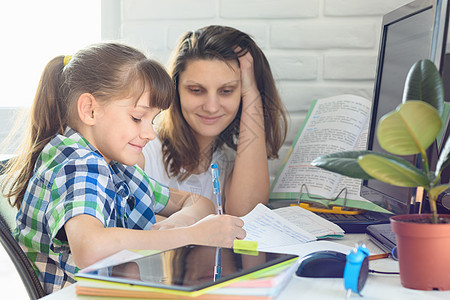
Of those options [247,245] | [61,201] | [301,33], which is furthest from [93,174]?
[301,33]

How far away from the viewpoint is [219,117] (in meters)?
1.64

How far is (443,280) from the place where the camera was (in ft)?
2.20

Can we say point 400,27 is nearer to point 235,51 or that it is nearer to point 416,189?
point 416,189

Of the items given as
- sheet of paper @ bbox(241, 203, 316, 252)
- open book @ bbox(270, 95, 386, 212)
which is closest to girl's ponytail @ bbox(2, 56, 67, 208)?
sheet of paper @ bbox(241, 203, 316, 252)

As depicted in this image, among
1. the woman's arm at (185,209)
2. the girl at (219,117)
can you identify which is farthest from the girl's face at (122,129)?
the girl at (219,117)

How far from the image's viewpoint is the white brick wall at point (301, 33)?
1.72m

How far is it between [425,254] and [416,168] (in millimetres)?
112

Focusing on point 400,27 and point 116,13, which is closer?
point 400,27

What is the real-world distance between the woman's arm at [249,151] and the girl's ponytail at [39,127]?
63 cm

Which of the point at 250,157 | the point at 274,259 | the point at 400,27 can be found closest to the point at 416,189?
the point at 274,259

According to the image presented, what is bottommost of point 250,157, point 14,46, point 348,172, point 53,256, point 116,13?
point 53,256

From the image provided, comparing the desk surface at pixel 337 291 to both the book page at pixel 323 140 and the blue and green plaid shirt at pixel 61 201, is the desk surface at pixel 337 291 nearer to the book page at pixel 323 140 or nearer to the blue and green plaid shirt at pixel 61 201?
the blue and green plaid shirt at pixel 61 201

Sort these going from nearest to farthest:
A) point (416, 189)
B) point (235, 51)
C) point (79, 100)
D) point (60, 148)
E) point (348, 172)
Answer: point (348, 172), point (416, 189), point (60, 148), point (79, 100), point (235, 51)

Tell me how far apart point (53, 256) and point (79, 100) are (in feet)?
1.06
